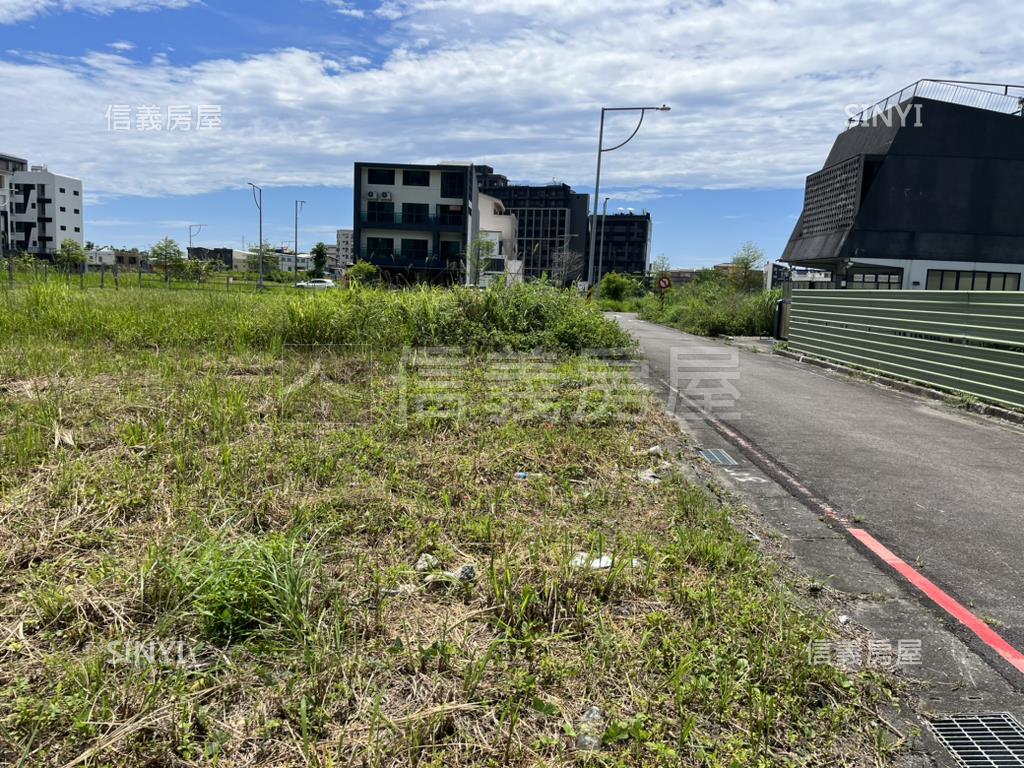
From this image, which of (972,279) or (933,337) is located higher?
(972,279)

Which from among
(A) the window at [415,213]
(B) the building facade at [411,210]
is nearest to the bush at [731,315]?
(B) the building facade at [411,210]

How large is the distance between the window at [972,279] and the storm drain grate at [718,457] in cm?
2530

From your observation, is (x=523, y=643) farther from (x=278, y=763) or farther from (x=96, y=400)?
(x=96, y=400)

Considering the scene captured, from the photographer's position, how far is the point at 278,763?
2305 millimetres

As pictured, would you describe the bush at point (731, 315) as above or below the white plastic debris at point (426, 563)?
above

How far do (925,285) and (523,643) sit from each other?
2956 cm

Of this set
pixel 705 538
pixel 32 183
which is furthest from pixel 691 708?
pixel 32 183

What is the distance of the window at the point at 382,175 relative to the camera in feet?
180

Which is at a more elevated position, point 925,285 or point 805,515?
point 925,285

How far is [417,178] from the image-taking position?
181ft

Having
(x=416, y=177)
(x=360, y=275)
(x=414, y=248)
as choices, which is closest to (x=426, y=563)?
(x=360, y=275)

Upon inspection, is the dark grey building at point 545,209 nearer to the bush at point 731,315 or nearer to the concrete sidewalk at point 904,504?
the bush at point 731,315

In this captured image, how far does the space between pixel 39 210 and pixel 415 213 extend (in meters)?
52.7

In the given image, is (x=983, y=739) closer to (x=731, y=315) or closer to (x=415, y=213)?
(x=731, y=315)
